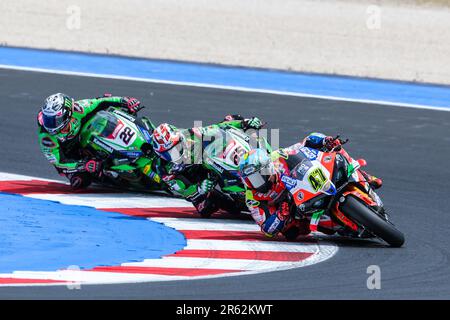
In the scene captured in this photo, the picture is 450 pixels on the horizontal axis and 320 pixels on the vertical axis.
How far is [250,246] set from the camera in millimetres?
11930

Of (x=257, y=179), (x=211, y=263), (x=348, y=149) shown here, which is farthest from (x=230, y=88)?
(x=211, y=263)

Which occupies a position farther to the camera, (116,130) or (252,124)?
(116,130)

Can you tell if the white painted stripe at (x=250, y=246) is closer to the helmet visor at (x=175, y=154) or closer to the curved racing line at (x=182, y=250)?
the curved racing line at (x=182, y=250)

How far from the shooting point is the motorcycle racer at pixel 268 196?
12.1 metres

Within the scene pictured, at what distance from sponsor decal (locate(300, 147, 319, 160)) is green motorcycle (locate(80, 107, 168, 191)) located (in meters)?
2.39

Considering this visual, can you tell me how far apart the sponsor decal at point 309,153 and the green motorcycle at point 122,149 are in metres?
2.39

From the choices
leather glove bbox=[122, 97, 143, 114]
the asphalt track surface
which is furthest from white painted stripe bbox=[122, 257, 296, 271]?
leather glove bbox=[122, 97, 143, 114]

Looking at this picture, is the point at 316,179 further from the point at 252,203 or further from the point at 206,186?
the point at 206,186

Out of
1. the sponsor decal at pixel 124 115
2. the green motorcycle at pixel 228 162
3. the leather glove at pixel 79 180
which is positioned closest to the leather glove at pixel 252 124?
the green motorcycle at pixel 228 162

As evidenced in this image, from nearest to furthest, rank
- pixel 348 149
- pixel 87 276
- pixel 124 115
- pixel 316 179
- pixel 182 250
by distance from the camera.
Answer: pixel 87 276 → pixel 182 250 → pixel 316 179 → pixel 124 115 → pixel 348 149

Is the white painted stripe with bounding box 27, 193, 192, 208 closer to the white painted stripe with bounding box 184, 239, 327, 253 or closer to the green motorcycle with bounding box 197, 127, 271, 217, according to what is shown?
the green motorcycle with bounding box 197, 127, 271, 217

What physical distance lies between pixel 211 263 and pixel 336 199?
4.94ft

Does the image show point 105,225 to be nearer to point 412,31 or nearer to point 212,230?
point 212,230

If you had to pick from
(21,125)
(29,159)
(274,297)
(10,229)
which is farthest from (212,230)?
(21,125)
